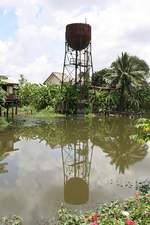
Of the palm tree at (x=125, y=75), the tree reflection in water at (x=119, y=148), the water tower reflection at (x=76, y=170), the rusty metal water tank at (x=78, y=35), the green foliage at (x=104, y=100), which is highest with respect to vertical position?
the rusty metal water tank at (x=78, y=35)

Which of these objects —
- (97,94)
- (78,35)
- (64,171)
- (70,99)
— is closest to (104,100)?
(97,94)

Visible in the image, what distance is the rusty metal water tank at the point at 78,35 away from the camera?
34.4m

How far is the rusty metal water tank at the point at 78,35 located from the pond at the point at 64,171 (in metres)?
16.5

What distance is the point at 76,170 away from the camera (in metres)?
12.1

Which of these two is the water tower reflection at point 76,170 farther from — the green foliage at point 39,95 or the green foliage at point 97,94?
the green foliage at point 39,95

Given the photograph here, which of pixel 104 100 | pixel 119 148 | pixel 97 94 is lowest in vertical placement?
pixel 119 148

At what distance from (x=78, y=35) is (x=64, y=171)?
25.0 meters

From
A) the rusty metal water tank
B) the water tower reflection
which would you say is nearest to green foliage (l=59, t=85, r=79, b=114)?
the rusty metal water tank

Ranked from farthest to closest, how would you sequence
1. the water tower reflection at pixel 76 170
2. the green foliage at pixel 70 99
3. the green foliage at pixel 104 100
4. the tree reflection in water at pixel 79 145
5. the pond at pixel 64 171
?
the green foliage at pixel 104 100, the green foliage at pixel 70 99, the tree reflection in water at pixel 79 145, the water tower reflection at pixel 76 170, the pond at pixel 64 171

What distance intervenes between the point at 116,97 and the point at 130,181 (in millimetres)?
29669

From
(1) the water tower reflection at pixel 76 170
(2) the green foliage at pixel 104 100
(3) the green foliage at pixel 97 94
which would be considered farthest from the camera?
(2) the green foliage at pixel 104 100

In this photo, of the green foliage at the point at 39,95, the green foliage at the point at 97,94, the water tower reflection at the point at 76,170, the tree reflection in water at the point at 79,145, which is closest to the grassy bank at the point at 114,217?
the water tower reflection at the point at 76,170

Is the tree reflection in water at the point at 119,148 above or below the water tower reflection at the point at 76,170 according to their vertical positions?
above

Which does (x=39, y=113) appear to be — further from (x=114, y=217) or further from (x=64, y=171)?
(x=114, y=217)
